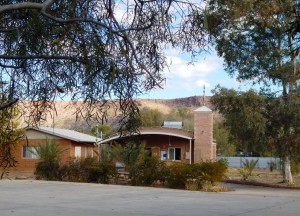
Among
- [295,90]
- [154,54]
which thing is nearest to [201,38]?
[154,54]

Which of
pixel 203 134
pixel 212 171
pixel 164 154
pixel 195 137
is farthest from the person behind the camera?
pixel 164 154

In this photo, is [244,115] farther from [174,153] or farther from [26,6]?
[26,6]

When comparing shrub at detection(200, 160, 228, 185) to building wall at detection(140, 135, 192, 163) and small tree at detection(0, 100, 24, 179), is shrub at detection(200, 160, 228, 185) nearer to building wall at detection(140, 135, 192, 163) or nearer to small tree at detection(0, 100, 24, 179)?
building wall at detection(140, 135, 192, 163)

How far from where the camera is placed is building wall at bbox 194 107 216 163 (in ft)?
152

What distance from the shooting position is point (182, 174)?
32438 millimetres

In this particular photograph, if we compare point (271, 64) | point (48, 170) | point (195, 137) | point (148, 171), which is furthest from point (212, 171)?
point (195, 137)

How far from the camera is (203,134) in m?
46.8

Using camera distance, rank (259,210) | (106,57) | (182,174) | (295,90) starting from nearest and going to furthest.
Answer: (106,57) < (259,210) < (182,174) < (295,90)

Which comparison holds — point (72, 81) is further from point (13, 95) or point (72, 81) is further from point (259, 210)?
point (259, 210)

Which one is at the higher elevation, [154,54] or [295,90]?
[295,90]

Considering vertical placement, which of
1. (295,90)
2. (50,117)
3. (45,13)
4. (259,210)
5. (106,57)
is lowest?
(259,210)

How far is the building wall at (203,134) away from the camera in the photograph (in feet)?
152

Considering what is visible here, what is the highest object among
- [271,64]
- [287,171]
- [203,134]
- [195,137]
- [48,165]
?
[271,64]

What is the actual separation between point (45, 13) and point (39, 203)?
17322 millimetres
